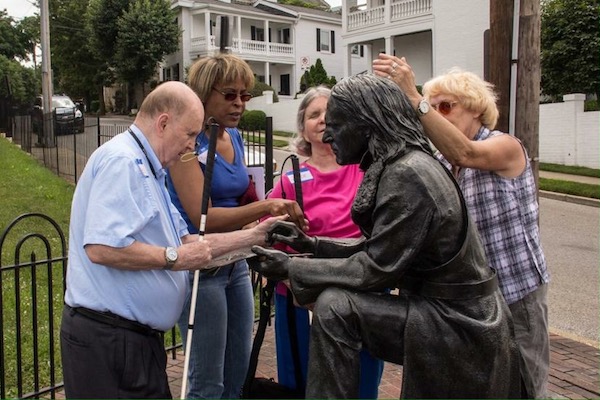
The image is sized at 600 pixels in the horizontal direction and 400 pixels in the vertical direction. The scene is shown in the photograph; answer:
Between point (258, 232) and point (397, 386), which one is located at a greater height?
point (258, 232)

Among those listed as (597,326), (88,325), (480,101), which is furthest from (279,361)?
(597,326)

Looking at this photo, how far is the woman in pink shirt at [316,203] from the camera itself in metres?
2.95

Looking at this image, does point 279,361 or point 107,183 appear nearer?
point 107,183

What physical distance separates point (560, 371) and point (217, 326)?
309 cm

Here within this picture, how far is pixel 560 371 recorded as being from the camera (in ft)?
15.8

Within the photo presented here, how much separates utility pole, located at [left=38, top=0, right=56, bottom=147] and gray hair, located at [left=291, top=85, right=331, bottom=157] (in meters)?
17.4

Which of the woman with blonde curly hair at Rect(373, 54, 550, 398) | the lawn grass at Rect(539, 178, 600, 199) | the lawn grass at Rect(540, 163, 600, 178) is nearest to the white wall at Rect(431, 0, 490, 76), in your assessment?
the lawn grass at Rect(540, 163, 600, 178)

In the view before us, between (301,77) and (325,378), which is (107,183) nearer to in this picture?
(325,378)

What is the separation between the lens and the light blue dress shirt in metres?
2.22

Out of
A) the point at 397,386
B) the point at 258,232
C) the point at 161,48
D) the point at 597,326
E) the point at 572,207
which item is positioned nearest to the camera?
the point at 258,232

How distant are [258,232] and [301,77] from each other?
4225cm

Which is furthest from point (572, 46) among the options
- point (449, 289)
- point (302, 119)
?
point (449, 289)

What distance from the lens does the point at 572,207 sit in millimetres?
12641

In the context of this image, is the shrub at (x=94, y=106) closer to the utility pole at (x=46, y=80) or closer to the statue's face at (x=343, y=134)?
the utility pole at (x=46, y=80)
